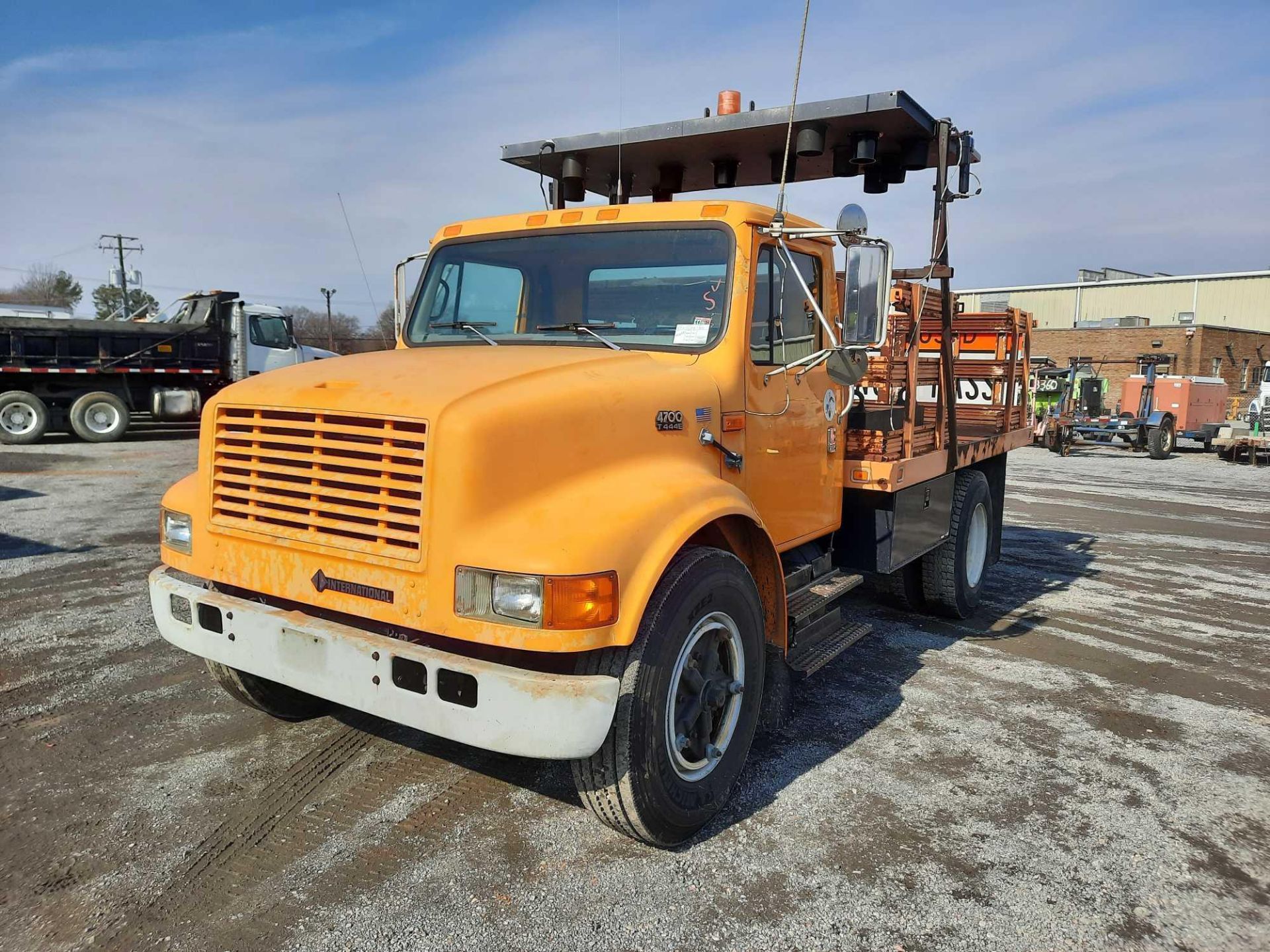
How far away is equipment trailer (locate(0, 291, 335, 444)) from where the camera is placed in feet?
54.2

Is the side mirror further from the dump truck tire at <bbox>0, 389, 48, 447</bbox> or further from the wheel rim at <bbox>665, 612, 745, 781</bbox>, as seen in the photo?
the dump truck tire at <bbox>0, 389, 48, 447</bbox>

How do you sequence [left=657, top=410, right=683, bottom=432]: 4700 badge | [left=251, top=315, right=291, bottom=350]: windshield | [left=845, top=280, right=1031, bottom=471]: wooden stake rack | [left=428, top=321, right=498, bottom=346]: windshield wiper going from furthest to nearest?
[left=251, top=315, right=291, bottom=350]: windshield < [left=845, top=280, right=1031, bottom=471]: wooden stake rack < [left=428, top=321, right=498, bottom=346]: windshield wiper < [left=657, top=410, right=683, bottom=432]: 4700 badge

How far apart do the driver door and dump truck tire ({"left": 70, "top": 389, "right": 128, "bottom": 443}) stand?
1692cm

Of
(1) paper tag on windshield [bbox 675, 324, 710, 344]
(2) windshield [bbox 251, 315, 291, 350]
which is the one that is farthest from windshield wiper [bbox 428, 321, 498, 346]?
(2) windshield [bbox 251, 315, 291, 350]

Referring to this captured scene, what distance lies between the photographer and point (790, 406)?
411 centimetres

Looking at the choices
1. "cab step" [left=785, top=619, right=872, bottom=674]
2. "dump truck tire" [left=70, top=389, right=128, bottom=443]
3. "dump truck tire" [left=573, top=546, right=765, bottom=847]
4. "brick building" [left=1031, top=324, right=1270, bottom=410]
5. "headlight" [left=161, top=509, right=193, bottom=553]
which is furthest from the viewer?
"brick building" [left=1031, top=324, right=1270, bottom=410]

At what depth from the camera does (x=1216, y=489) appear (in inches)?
612

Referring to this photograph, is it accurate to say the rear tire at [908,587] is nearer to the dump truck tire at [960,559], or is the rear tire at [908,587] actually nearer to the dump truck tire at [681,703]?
the dump truck tire at [960,559]

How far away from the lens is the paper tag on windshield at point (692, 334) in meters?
3.74

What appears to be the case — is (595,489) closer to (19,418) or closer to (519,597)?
(519,597)

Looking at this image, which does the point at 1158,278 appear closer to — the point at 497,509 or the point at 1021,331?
the point at 1021,331

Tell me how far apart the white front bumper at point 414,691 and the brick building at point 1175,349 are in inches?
1439

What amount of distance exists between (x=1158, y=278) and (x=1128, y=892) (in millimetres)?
49012

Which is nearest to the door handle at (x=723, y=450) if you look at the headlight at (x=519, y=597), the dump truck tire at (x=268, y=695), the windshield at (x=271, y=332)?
the headlight at (x=519, y=597)
